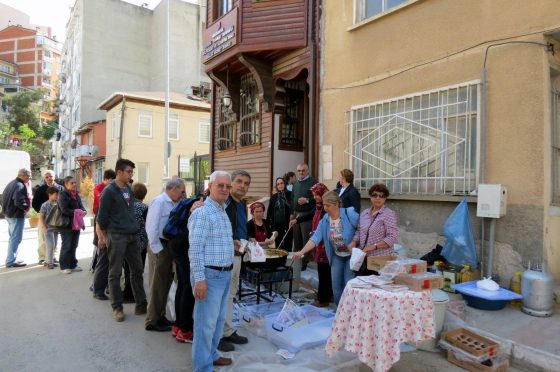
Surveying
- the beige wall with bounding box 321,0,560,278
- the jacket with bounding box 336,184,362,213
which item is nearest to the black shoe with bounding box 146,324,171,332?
the jacket with bounding box 336,184,362,213

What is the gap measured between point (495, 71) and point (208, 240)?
445 cm

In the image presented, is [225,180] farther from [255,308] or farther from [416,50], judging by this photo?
[416,50]

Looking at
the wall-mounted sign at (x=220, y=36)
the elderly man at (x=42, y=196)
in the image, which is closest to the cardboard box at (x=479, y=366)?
the elderly man at (x=42, y=196)

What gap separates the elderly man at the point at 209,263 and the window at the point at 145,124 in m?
23.0

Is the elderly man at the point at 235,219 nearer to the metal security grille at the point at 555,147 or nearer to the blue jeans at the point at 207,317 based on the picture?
the blue jeans at the point at 207,317

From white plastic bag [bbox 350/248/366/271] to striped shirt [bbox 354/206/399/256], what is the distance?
0.25 metres

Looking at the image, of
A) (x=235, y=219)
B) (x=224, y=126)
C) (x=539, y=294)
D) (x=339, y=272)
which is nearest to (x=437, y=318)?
(x=339, y=272)

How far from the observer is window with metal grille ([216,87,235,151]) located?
11344 mm

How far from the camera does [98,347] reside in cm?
429

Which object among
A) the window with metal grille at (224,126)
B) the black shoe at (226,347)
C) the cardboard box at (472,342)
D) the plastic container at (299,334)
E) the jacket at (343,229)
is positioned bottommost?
the black shoe at (226,347)

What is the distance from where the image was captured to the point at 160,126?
25.4 metres

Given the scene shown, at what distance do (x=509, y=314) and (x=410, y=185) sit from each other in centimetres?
239

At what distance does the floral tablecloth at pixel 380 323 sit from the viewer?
10.6ft

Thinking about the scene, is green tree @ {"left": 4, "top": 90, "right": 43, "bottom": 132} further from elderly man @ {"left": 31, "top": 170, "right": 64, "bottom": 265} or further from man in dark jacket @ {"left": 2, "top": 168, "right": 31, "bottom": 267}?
man in dark jacket @ {"left": 2, "top": 168, "right": 31, "bottom": 267}
